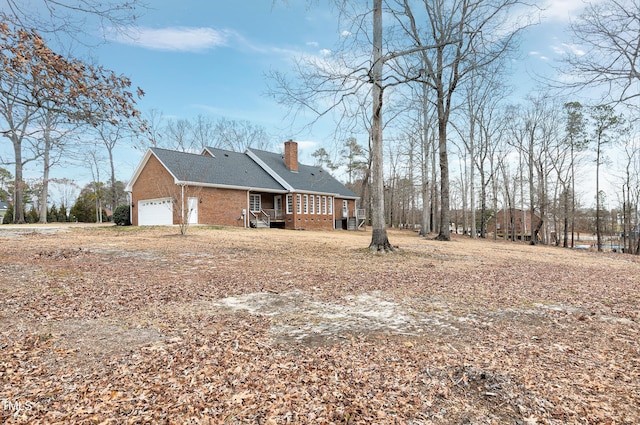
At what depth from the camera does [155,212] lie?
2109 centimetres

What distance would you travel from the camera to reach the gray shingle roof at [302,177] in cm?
2569

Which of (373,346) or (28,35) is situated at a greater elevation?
(28,35)

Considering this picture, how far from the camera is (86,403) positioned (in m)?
2.27

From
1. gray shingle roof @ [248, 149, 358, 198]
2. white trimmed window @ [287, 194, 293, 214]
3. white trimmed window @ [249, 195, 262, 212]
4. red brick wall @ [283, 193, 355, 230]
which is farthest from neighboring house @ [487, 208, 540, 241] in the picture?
white trimmed window @ [249, 195, 262, 212]

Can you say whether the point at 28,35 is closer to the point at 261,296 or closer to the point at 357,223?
the point at 261,296

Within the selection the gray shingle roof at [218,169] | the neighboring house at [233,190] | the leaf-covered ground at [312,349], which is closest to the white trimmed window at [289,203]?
the neighboring house at [233,190]

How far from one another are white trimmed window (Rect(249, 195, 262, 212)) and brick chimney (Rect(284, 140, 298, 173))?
512cm

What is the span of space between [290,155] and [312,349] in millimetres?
25256

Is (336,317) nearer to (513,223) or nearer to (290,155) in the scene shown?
(290,155)

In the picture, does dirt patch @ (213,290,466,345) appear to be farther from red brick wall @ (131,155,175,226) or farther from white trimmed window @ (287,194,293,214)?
white trimmed window @ (287,194,293,214)

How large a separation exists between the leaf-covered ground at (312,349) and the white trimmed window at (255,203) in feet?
55.8

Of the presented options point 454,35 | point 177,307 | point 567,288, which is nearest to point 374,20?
point 454,35

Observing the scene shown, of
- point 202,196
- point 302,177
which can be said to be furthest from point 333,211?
point 202,196

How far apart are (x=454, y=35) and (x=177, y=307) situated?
10.4 m
